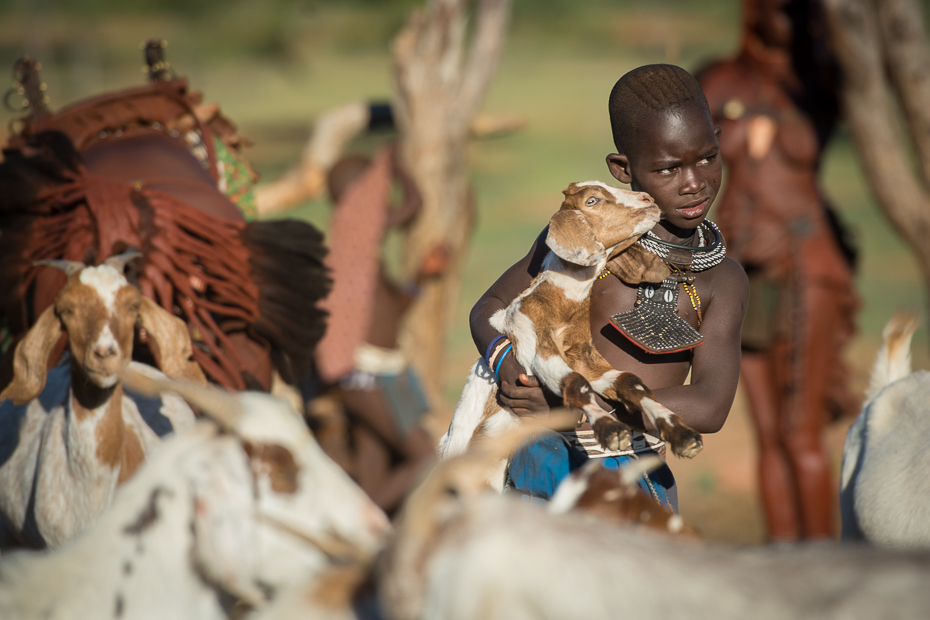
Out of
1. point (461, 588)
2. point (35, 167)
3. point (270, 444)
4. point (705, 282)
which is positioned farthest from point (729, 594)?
point (35, 167)

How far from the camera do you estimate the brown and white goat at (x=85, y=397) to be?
2.50 meters

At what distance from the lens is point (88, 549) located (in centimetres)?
180

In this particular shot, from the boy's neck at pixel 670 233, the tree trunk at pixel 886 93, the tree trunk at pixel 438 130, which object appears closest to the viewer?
the boy's neck at pixel 670 233

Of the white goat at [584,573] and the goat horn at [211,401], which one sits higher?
the goat horn at [211,401]

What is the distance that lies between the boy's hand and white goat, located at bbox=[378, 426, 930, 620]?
78 centimetres

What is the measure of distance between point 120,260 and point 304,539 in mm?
1354

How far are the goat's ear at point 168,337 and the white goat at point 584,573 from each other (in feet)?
4.51

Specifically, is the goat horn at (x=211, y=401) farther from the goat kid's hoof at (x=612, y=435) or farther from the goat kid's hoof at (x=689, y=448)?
the goat kid's hoof at (x=689, y=448)

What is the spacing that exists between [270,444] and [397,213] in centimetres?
491

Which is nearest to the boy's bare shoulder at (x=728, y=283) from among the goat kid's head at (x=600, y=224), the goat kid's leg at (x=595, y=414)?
the goat kid's head at (x=600, y=224)

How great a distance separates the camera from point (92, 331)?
247 centimetres

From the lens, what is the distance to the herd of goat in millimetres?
1416

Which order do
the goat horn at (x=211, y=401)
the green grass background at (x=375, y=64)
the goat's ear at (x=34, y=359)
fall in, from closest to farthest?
the goat horn at (x=211, y=401) → the goat's ear at (x=34, y=359) → the green grass background at (x=375, y=64)

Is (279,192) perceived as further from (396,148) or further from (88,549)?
(88,549)
